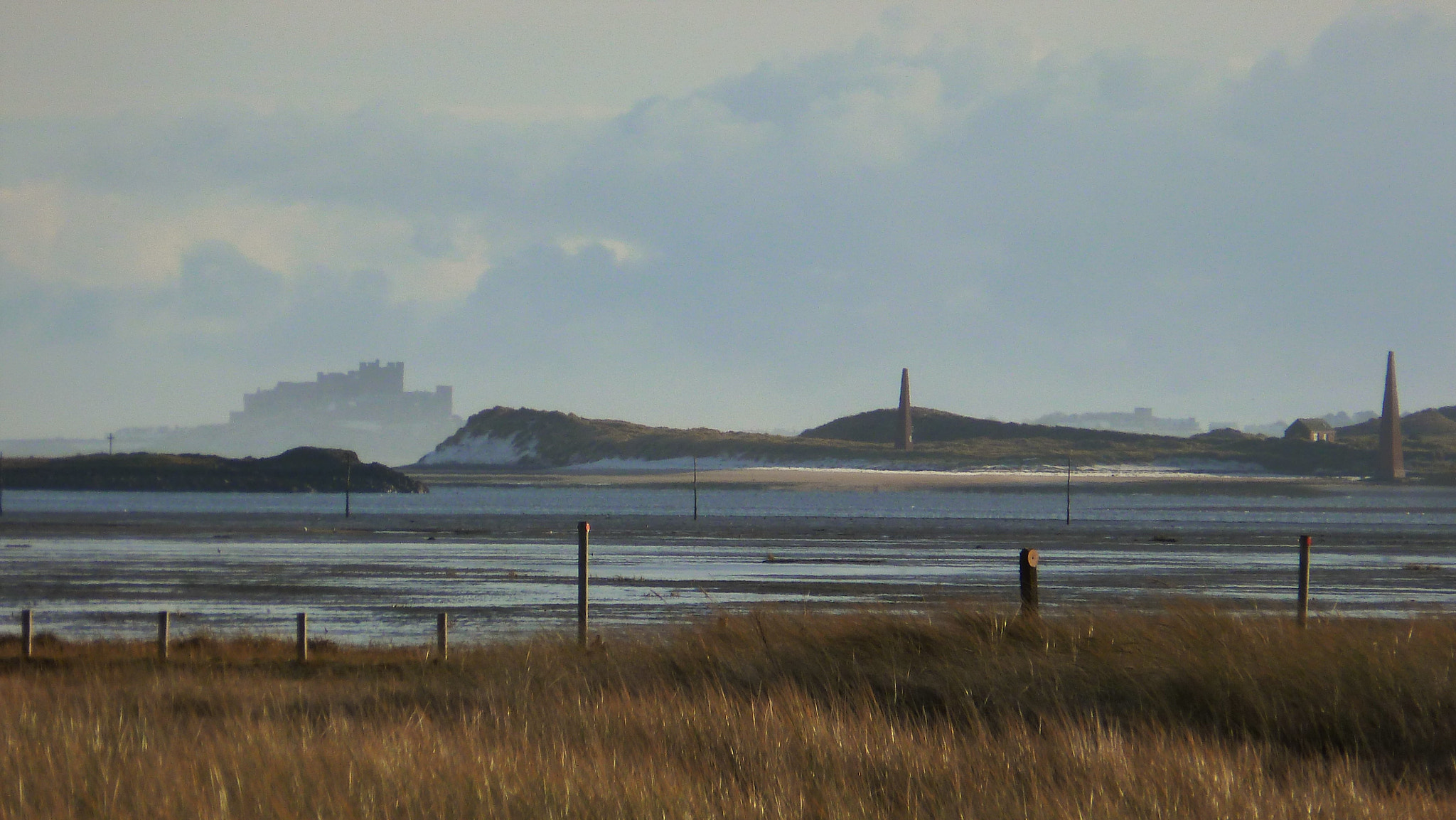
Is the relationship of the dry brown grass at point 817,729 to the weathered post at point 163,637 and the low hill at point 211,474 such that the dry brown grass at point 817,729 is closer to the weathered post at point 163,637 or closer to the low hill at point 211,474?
the weathered post at point 163,637

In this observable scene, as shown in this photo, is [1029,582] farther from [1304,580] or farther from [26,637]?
[26,637]

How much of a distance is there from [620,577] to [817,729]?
94.4ft

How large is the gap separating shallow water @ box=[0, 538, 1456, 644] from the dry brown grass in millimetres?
3049

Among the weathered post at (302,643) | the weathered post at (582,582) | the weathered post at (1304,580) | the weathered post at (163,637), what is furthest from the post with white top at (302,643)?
the weathered post at (1304,580)

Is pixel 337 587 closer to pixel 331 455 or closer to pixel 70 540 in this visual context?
pixel 70 540

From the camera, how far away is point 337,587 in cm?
3578

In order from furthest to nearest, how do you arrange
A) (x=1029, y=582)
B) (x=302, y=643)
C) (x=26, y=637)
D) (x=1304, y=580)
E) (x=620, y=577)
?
(x=620, y=577) < (x=26, y=637) < (x=302, y=643) < (x=1304, y=580) < (x=1029, y=582)

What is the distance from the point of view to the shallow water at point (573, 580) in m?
27.0

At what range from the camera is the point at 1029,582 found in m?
13.1

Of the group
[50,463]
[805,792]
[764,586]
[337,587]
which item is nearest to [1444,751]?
[805,792]

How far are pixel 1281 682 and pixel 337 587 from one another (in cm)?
2964

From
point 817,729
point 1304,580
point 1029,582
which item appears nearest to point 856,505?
point 1304,580

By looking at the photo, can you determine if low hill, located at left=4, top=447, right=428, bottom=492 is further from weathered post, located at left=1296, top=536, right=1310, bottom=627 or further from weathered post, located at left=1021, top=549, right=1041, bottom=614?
weathered post, located at left=1021, top=549, right=1041, bottom=614

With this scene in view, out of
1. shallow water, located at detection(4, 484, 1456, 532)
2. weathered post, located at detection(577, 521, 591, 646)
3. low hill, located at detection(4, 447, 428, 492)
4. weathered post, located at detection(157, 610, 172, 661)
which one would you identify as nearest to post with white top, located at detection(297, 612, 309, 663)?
weathered post, located at detection(157, 610, 172, 661)
